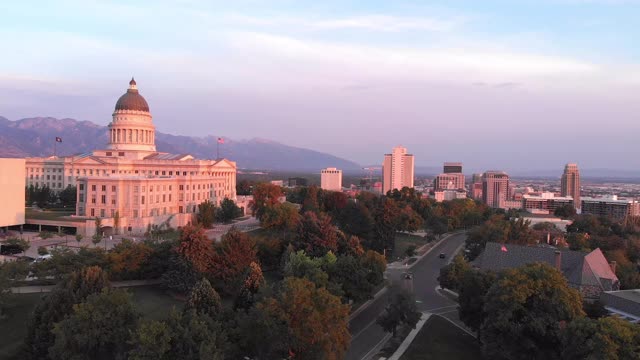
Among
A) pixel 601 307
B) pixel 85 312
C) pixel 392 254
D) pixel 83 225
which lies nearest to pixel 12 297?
pixel 85 312

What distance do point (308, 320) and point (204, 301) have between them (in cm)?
608

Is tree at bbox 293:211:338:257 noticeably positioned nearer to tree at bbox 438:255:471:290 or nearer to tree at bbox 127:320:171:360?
tree at bbox 438:255:471:290

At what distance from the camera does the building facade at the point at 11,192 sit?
62375 mm

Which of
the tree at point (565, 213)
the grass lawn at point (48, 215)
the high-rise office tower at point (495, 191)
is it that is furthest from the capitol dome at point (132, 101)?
the high-rise office tower at point (495, 191)

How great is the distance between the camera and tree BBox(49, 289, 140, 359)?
2648 centimetres

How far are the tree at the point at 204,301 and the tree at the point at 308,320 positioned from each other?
2744mm

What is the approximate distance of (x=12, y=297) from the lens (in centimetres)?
3553

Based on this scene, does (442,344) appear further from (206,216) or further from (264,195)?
(264,195)

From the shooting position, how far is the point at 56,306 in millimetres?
29641

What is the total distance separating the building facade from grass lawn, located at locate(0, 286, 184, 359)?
97.8 ft

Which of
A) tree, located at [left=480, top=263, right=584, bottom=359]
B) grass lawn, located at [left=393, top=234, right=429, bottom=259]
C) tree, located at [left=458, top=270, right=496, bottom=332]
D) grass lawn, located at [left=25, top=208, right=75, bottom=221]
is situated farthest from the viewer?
grass lawn, located at [left=393, top=234, right=429, bottom=259]

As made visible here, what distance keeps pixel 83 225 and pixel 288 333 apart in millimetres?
45875

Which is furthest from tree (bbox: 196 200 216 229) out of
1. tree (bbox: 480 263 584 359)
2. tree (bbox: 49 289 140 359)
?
Answer: tree (bbox: 480 263 584 359)

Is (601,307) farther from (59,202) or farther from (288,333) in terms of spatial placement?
(59,202)
